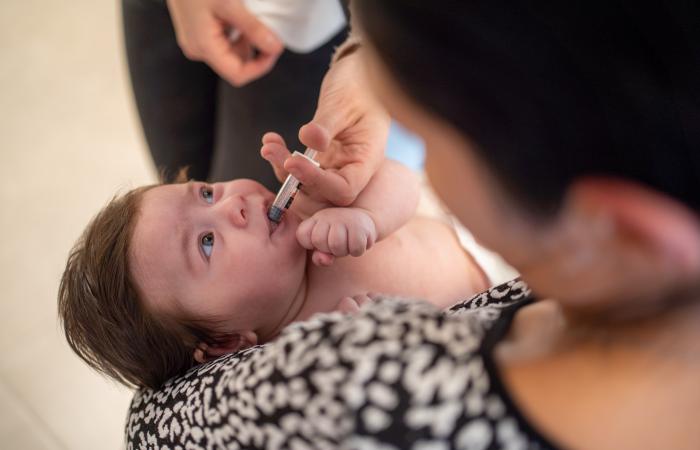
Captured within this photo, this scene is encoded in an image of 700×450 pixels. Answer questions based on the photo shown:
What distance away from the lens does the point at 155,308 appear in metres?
0.82

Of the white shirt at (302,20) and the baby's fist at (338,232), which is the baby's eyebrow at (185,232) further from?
the white shirt at (302,20)

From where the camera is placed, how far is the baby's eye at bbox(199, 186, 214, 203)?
90 cm

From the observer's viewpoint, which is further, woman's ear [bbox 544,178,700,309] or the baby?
the baby

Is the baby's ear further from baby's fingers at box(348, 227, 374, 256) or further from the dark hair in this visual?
the dark hair

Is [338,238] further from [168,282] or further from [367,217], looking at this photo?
[168,282]

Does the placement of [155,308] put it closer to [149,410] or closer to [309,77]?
A: [149,410]

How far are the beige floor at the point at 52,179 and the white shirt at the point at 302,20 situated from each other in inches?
31.8

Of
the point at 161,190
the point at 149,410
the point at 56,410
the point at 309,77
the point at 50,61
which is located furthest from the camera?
the point at 50,61

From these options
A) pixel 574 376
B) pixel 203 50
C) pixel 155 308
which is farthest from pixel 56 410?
pixel 574 376

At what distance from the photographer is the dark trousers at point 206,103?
1.02 meters

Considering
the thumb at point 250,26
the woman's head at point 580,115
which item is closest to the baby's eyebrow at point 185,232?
the thumb at point 250,26

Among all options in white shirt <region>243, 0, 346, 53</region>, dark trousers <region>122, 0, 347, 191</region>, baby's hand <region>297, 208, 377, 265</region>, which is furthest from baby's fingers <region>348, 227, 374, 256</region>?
white shirt <region>243, 0, 346, 53</region>

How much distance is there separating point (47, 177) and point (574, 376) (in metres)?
1.64

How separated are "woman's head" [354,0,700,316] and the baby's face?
490 mm
